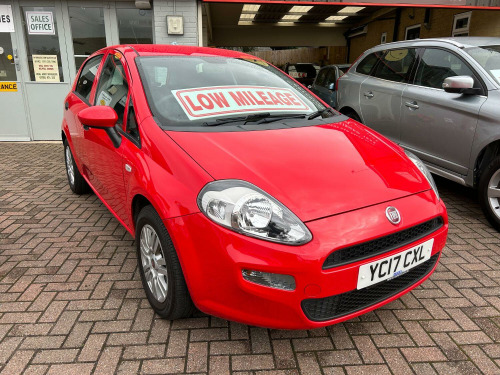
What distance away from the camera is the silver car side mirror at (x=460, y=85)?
3506 mm

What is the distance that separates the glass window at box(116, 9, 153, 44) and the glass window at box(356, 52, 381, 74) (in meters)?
3.70

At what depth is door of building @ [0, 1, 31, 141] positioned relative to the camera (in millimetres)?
6750

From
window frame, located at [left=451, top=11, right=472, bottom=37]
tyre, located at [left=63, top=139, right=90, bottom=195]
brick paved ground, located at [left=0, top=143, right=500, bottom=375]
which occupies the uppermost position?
window frame, located at [left=451, top=11, right=472, bottom=37]

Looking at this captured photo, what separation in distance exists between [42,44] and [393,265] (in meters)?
7.11

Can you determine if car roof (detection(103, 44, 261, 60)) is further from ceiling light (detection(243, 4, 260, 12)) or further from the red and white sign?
ceiling light (detection(243, 4, 260, 12))

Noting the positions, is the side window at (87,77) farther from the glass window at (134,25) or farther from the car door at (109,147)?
the glass window at (134,25)

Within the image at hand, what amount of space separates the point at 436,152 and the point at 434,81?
2.62 ft

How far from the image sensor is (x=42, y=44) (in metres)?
6.79

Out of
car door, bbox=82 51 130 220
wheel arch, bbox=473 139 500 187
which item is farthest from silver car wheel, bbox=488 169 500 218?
car door, bbox=82 51 130 220

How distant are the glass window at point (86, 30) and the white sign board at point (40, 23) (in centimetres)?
34

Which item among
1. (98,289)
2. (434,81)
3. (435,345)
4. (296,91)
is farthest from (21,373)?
(434,81)

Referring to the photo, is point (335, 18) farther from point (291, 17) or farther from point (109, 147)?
point (109, 147)

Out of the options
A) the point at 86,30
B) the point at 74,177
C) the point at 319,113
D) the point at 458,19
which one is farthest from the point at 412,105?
the point at 458,19

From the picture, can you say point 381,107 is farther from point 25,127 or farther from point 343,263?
point 25,127
